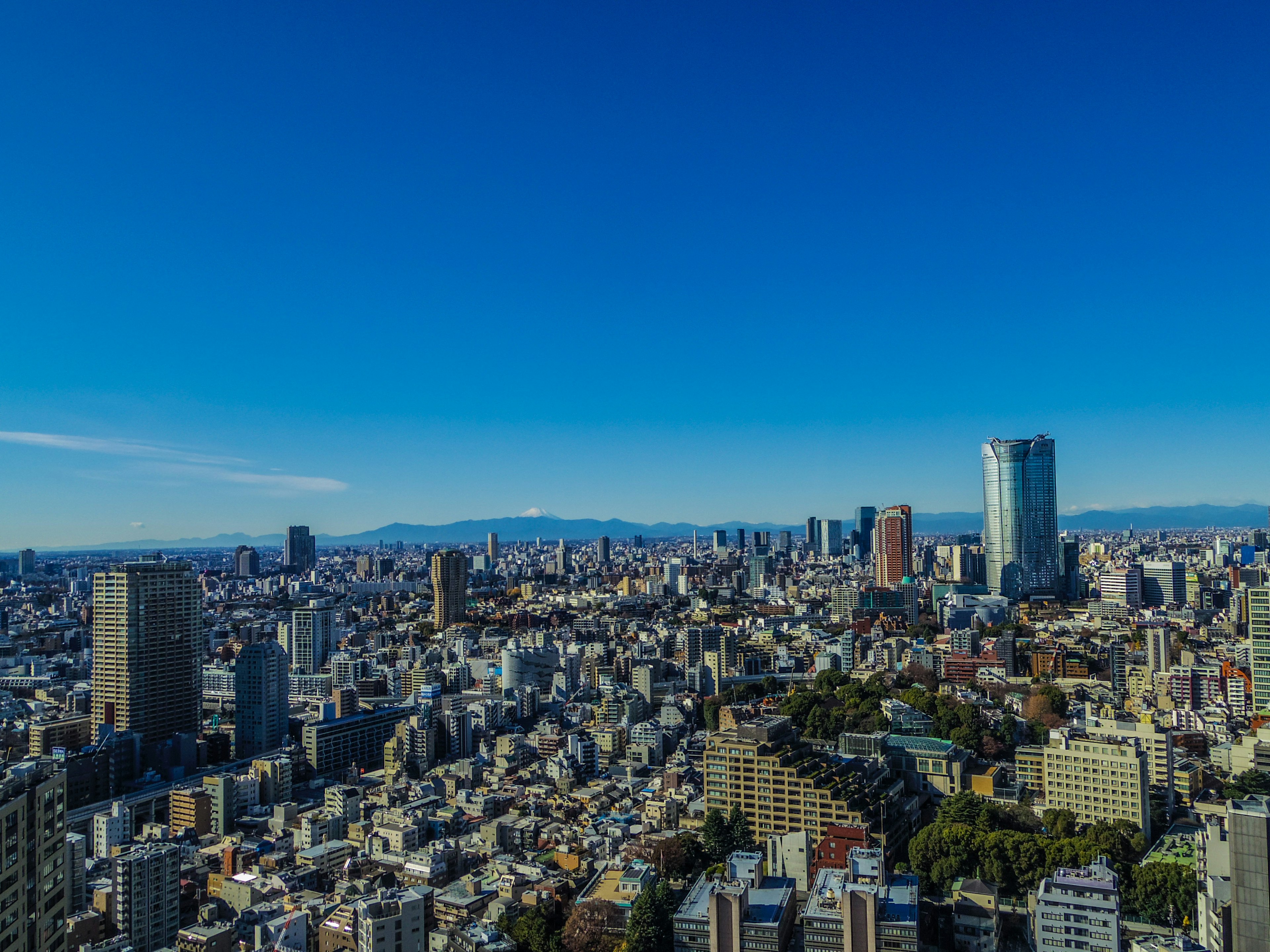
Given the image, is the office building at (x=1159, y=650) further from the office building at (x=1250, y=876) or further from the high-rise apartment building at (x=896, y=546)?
the high-rise apartment building at (x=896, y=546)

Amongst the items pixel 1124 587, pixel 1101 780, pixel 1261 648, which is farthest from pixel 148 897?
pixel 1124 587

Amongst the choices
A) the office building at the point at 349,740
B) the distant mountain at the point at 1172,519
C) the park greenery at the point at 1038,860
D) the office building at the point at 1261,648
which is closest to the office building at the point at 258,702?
the office building at the point at 349,740

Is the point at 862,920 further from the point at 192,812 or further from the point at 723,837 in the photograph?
the point at 192,812

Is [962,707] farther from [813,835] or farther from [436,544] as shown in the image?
[436,544]

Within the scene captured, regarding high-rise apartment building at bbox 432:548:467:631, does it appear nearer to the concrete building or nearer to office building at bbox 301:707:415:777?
the concrete building

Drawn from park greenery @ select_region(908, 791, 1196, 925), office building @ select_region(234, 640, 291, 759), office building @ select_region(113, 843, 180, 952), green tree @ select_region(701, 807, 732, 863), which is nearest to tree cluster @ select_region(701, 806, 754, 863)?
green tree @ select_region(701, 807, 732, 863)

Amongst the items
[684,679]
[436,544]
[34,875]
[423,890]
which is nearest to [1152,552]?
[684,679]
